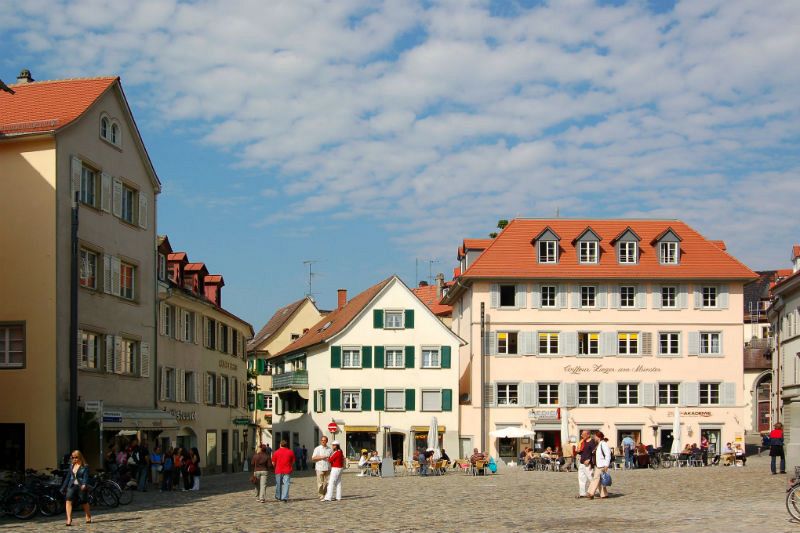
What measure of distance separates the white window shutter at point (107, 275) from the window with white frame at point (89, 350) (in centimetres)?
177

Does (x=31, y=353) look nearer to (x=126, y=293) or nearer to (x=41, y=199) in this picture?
(x=41, y=199)

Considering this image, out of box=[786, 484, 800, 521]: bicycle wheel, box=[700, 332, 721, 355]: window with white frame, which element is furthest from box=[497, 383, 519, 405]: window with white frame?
box=[786, 484, 800, 521]: bicycle wheel

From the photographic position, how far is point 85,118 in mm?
38094

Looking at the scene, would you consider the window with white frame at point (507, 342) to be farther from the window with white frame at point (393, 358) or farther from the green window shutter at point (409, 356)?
the window with white frame at point (393, 358)

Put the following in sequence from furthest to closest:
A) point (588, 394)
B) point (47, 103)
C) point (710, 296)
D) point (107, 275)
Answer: point (710, 296) < point (588, 394) < point (107, 275) < point (47, 103)

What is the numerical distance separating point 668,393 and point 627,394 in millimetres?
2402

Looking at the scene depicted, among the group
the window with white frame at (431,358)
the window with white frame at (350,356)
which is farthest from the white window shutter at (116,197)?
the window with white frame at (431,358)

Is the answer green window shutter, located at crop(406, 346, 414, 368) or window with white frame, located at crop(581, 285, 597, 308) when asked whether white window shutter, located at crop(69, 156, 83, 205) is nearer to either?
green window shutter, located at crop(406, 346, 414, 368)

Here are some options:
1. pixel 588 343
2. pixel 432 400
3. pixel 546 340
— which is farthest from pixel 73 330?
pixel 588 343

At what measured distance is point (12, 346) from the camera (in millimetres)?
35344

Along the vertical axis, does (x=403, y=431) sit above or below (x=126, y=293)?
below

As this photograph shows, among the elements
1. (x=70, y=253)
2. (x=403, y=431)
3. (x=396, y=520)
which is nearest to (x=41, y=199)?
(x=70, y=253)

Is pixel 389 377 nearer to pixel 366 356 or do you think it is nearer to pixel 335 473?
pixel 366 356

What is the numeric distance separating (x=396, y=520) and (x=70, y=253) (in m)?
16.8
